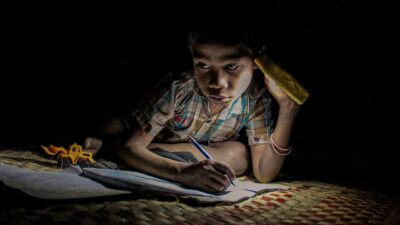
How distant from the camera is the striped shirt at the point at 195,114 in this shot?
2.13m

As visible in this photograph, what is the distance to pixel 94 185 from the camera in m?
1.58

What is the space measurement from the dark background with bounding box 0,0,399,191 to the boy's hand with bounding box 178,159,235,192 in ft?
3.65

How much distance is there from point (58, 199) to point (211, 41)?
1.04 metres

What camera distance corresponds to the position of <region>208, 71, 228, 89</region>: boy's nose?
189cm

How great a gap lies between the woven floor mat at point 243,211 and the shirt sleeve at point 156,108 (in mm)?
563

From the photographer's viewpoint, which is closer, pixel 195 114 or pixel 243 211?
pixel 243 211

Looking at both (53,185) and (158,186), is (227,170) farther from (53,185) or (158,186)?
(53,185)

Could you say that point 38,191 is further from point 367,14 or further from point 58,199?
point 367,14

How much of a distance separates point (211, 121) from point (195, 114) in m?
0.12

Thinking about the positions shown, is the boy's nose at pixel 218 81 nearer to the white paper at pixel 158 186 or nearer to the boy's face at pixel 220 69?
the boy's face at pixel 220 69

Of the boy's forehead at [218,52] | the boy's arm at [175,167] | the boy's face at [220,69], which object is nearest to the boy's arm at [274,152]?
the boy's face at [220,69]

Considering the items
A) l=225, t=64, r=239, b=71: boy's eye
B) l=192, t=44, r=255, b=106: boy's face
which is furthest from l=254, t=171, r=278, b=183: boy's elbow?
l=225, t=64, r=239, b=71: boy's eye

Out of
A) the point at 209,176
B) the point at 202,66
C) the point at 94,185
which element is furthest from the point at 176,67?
the point at 94,185

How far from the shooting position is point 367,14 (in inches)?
109
